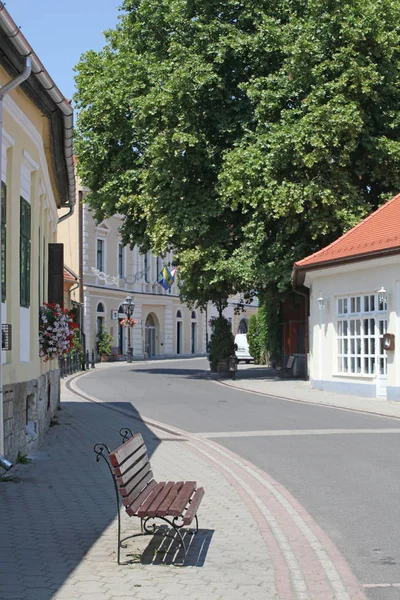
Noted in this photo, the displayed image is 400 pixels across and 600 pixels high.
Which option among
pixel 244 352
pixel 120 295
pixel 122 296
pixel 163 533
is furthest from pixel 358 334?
pixel 122 296

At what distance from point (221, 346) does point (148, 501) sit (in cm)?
2908

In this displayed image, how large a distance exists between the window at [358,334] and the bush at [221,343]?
10.5m

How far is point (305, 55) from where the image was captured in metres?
27.7

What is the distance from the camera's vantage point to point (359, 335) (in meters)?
24.5

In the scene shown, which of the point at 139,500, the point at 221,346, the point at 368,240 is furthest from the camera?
the point at 221,346

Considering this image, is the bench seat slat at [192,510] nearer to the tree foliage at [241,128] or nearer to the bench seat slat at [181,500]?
the bench seat slat at [181,500]

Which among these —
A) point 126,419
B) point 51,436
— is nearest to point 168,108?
point 126,419

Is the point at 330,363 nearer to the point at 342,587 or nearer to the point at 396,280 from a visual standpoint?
the point at 396,280

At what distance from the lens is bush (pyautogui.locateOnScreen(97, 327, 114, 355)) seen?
2212 inches

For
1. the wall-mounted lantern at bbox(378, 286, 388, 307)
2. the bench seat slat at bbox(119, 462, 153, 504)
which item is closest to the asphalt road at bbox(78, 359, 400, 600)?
the bench seat slat at bbox(119, 462, 153, 504)

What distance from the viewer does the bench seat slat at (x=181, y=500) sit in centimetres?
657

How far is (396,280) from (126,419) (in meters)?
8.53

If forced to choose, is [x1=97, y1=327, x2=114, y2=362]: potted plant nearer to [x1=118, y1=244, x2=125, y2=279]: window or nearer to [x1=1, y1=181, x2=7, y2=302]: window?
[x1=118, y1=244, x2=125, y2=279]: window

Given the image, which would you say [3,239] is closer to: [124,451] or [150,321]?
[124,451]
